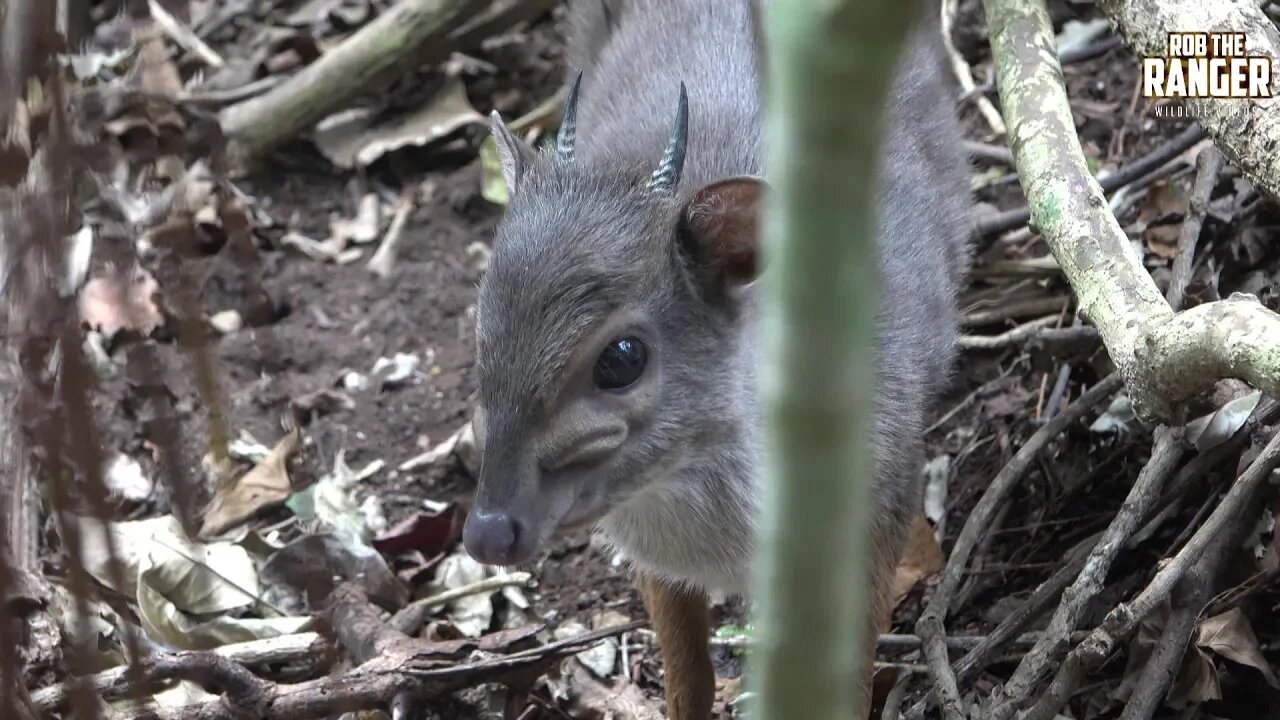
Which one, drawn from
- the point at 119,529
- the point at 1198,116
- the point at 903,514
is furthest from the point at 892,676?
the point at 119,529

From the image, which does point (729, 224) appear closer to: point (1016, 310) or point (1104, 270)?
point (1104, 270)

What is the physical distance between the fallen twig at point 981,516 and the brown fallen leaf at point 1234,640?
678 millimetres

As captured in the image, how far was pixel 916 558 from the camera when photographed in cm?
459

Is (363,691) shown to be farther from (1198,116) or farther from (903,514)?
(1198,116)

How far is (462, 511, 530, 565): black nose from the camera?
3135 mm

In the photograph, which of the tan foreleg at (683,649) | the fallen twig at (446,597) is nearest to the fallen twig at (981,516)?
the tan foreleg at (683,649)

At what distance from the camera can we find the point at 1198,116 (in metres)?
3.40

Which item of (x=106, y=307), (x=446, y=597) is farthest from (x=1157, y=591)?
(x=106, y=307)

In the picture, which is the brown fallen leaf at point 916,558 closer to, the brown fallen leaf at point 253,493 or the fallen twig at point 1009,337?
the fallen twig at point 1009,337

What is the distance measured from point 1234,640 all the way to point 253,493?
3.44 m

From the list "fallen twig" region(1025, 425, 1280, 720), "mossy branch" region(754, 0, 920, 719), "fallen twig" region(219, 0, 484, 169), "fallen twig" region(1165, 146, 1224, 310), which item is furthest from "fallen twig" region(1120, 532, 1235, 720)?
"fallen twig" region(219, 0, 484, 169)

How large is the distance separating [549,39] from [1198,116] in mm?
4610

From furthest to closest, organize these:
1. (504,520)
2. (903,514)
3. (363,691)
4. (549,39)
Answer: (549,39) → (903,514) → (363,691) → (504,520)

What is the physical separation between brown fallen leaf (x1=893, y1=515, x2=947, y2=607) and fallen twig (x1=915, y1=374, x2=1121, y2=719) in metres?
0.15
